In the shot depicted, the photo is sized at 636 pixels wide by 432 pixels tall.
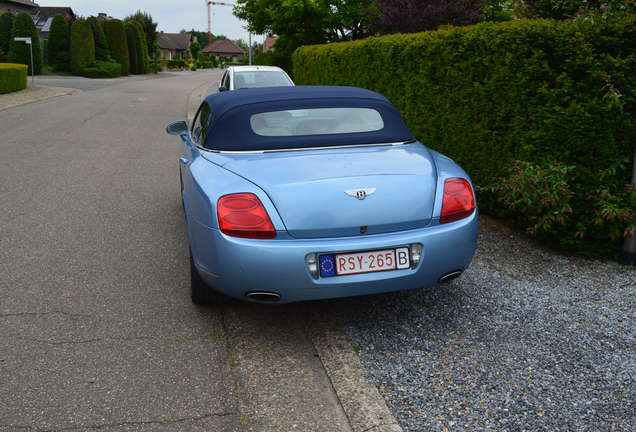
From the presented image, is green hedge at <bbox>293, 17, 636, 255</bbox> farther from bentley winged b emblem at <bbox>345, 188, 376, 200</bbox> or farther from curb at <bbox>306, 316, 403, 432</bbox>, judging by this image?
curb at <bbox>306, 316, 403, 432</bbox>

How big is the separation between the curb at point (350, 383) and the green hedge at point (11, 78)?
78.5 feet

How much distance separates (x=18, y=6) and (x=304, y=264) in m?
79.4

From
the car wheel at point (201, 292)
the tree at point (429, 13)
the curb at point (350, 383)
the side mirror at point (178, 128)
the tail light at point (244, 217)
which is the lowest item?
the curb at point (350, 383)

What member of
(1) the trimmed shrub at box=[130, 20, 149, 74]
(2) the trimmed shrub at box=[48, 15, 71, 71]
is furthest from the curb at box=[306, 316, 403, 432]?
(1) the trimmed shrub at box=[130, 20, 149, 74]

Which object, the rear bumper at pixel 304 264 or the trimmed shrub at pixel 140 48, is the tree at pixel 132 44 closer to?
the trimmed shrub at pixel 140 48

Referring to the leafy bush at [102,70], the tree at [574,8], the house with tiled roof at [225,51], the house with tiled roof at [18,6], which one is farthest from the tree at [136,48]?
the house with tiled roof at [225,51]

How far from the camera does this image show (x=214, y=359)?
350 cm

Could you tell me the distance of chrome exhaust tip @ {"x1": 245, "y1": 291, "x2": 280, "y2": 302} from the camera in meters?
3.43

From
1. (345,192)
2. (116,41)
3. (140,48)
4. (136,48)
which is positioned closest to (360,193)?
(345,192)

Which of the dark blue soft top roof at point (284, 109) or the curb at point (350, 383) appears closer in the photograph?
the curb at point (350, 383)

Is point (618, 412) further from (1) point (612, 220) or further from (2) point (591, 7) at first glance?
(2) point (591, 7)

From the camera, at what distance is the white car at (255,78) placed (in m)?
14.1

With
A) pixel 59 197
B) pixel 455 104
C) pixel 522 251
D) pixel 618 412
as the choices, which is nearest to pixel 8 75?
pixel 59 197

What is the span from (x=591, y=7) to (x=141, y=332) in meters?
5.37
